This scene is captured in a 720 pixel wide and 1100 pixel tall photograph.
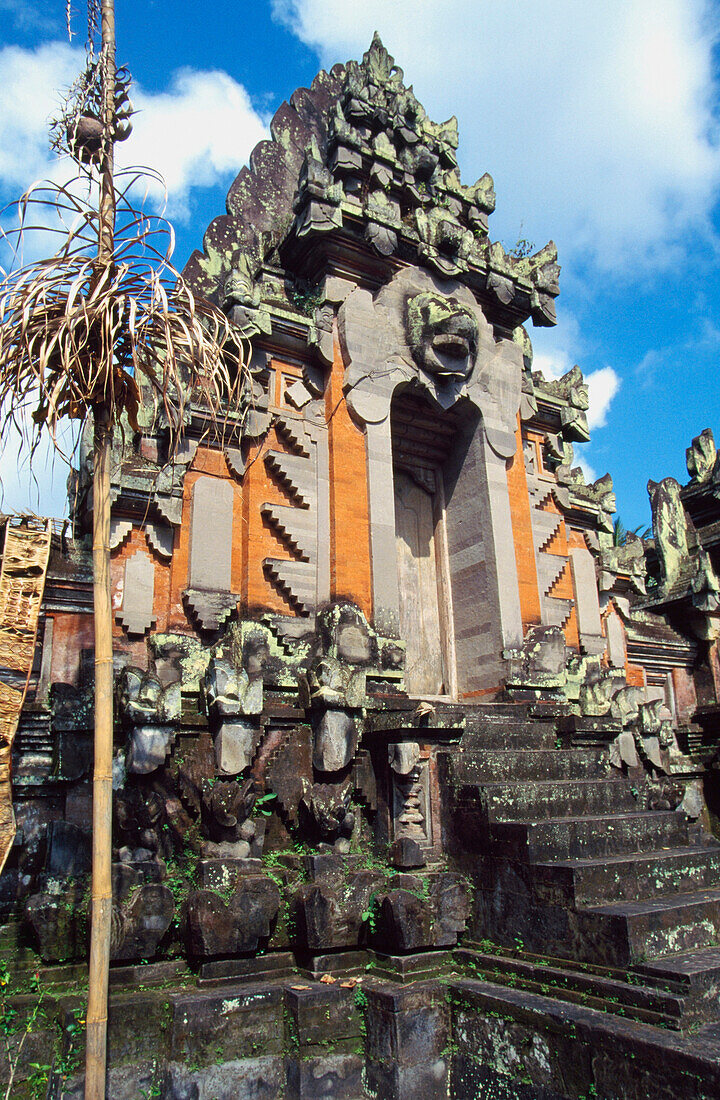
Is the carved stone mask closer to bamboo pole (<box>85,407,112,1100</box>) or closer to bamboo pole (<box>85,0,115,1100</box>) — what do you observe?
bamboo pole (<box>85,0,115,1100</box>)

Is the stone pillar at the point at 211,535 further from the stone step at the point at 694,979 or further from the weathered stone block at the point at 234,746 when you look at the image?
the stone step at the point at 694,979

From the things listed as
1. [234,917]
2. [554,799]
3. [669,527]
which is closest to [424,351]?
[554,799]

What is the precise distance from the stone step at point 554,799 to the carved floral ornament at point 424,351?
4964 mm

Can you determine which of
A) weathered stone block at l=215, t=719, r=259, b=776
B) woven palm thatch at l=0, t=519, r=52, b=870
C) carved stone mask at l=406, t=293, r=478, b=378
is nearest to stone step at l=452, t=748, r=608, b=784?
weathered stone block at l=215, t=719, r=259, b=776

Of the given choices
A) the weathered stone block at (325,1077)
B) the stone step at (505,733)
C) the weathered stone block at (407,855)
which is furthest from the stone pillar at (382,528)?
the weathered stone block at (325,1077)

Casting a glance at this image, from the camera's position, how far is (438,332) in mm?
10398

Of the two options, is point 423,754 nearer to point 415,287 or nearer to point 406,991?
point 406,991

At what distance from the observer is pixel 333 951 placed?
6.08 metres

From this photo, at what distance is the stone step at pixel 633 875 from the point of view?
18.7 ft

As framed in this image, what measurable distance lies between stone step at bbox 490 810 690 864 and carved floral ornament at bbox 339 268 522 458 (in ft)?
17.9

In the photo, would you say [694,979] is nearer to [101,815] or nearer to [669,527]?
[101,815]

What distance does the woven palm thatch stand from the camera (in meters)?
6.55

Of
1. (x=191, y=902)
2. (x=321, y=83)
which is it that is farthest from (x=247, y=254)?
(x=191, y=902)

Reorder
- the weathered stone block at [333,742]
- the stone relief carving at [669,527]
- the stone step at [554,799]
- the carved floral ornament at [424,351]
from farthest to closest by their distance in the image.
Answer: the stone relief carving at [669,527]
the carved floral ornament at [424,351]
the weathered stone block at [333,742]
the stone step at [554,799]
